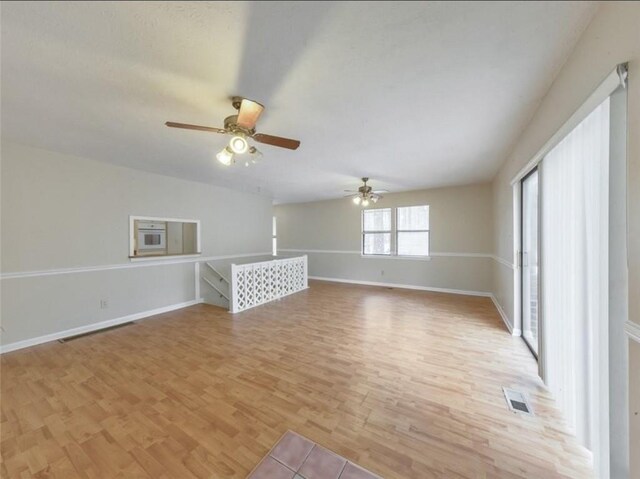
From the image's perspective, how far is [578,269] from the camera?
155 centimetres

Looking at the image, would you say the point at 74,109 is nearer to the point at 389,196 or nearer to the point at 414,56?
the point at 414,56

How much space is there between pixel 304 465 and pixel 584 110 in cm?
264

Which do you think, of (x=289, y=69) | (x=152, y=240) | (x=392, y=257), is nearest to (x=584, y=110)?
(x=289, y=69)

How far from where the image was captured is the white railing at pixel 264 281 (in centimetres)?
430

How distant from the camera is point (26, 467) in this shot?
1388 mm

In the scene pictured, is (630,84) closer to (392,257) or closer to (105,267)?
(392,257)

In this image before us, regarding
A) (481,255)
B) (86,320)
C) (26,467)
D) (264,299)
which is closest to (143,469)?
Answer: (26,467)

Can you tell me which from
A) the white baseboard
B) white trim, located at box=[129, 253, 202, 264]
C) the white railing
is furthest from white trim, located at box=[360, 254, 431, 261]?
the white baseboard

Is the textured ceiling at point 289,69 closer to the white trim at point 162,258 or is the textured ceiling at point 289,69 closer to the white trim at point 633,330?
the white trim at point 633,330

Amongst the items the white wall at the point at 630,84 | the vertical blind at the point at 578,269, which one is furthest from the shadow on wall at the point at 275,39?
the vertical blind at the point at 578,269

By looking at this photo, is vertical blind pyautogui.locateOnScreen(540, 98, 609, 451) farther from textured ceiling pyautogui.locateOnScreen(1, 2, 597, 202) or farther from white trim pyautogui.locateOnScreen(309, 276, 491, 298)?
white trim pyautogui.locateOnScreen(309, 276, 491, 298)

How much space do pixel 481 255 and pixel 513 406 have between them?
4.01 meters

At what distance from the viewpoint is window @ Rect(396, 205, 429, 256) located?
5.79 metres

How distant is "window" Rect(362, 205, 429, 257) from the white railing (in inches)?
78.5
